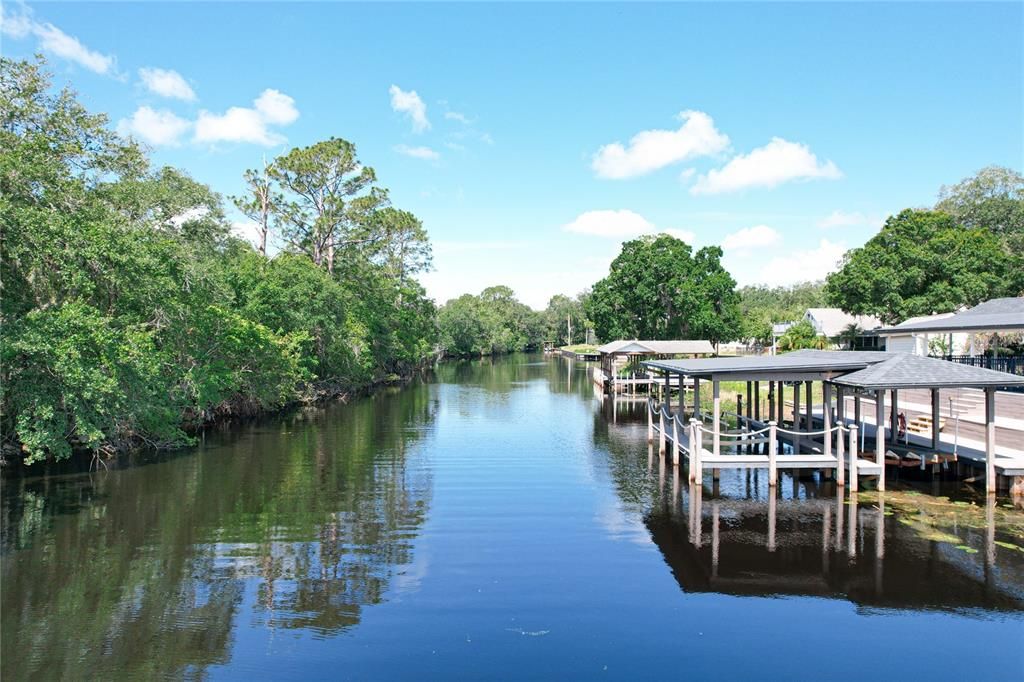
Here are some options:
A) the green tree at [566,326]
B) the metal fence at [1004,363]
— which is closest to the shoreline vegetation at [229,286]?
the metal fence at [1004,363]

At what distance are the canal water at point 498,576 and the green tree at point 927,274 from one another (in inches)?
1166

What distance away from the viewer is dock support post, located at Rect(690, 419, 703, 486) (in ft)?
55.0

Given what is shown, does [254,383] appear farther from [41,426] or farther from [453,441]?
[41,426]

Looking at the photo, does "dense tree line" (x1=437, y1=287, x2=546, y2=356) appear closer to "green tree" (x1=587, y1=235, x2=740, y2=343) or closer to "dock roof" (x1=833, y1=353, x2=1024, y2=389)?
"green tree" (x1=587, y1=235, x2=740, y2=343)

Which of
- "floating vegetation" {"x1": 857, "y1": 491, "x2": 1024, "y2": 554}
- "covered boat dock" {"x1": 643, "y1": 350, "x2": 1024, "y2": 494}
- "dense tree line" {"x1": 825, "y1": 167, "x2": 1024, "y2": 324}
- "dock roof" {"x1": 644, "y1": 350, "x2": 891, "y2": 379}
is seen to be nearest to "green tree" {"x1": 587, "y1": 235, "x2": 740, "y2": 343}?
"dense tree line" {"x1": 825, "y1": 167, "x2": 1024, "y2": 324}

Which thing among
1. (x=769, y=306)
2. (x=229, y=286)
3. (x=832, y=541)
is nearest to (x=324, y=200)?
(x=229, y=286)

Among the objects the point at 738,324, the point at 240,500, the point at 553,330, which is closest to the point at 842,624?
the point at 240,500

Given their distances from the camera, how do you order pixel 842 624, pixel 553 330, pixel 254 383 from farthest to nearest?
pixel 553 330
pixel 254 383
pixel 842 624

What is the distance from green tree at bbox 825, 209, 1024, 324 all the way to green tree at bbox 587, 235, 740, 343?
41.9 feet

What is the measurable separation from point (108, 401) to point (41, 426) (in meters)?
1.71

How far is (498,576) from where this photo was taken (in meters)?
11.2

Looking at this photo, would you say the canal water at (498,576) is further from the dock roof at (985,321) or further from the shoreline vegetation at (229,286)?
the dock roof at (985,321)

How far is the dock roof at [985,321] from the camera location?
22.8 meters

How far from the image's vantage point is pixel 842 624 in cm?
933
